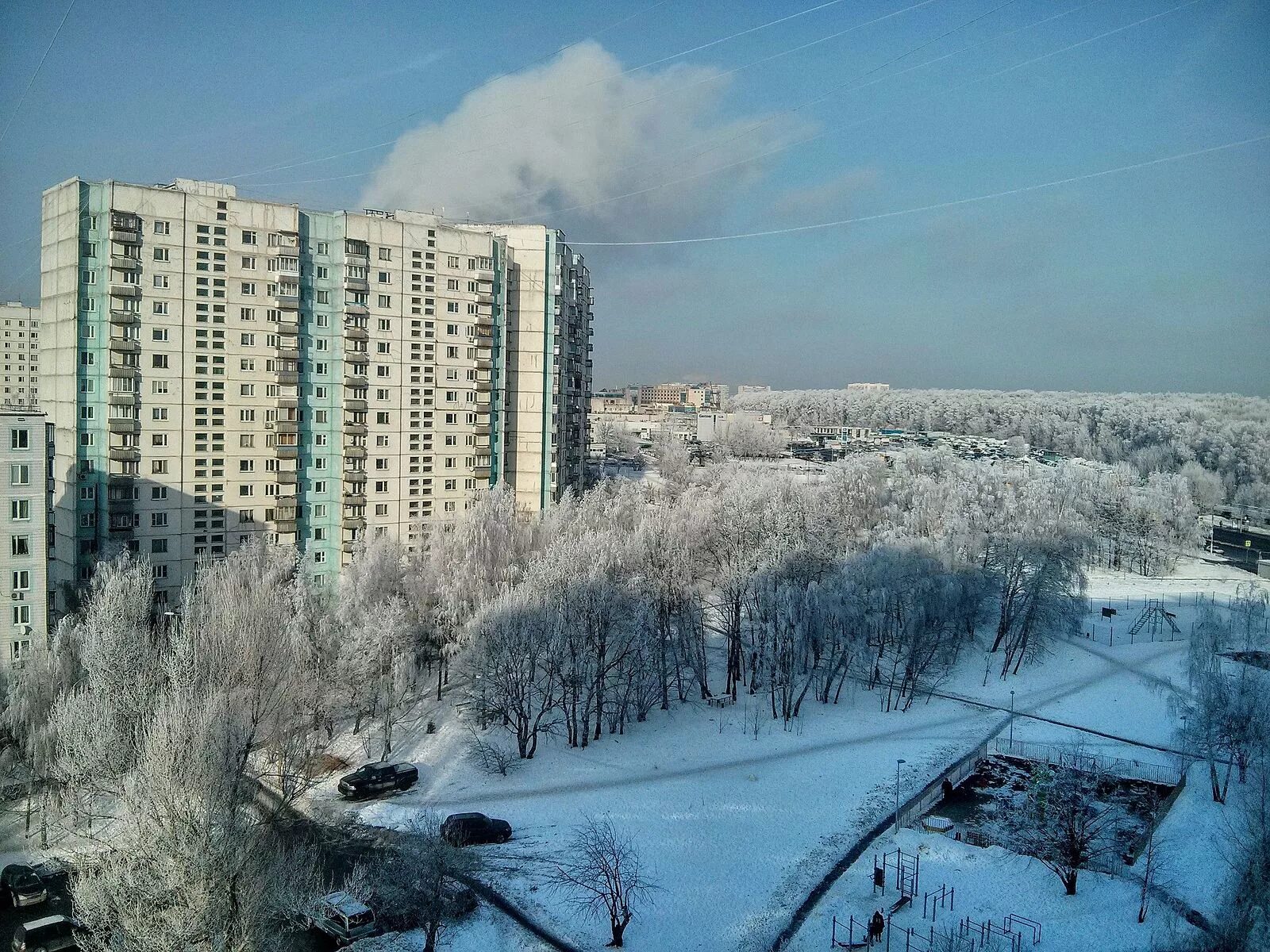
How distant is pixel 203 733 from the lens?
1316 cm

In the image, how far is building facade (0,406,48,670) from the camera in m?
20.2

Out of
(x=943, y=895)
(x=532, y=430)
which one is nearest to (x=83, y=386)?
(x=532, y=430)

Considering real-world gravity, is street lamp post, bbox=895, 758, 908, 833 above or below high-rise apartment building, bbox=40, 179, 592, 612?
below

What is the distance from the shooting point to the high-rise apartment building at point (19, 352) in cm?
3781

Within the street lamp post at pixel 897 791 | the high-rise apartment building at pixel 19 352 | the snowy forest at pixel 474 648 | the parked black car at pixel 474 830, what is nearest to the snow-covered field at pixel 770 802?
the street lamp post at pixel 897 791

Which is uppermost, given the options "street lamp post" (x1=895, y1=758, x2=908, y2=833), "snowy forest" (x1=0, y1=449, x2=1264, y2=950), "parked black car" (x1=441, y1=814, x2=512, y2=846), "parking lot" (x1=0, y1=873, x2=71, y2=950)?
"snowy forest" (x1=0, y1=449, x2=1264, y2=950)

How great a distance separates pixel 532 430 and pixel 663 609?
468 inches

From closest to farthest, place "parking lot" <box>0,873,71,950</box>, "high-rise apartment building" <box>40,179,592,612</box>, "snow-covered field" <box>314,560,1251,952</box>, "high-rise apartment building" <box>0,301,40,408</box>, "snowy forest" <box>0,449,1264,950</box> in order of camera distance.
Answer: "snowy forest" <box>0,449,1264,950</box> < "parking lot" <box>0,873,71,950</box> < "snow-covered field" <box>314,560,1251,952</box> < "high-rise apartment building" <box>40,179,592,612</box> < "high-rise apartment building" <box>0,301,40,408</box>

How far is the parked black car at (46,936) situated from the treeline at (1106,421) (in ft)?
61.7

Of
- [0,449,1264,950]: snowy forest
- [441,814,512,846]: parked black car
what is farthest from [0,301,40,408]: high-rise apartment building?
[441,814,512,846]: parked black car

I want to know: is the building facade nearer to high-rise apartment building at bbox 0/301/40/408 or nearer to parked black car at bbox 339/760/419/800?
parked black car at bbox 339/760/419/800

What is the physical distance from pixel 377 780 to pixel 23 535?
33.7ft

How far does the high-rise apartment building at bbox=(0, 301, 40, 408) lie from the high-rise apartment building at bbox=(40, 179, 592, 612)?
43.9ft

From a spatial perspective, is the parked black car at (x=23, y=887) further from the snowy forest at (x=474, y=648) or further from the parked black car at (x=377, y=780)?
the parked black car at (x=377, y=780)
